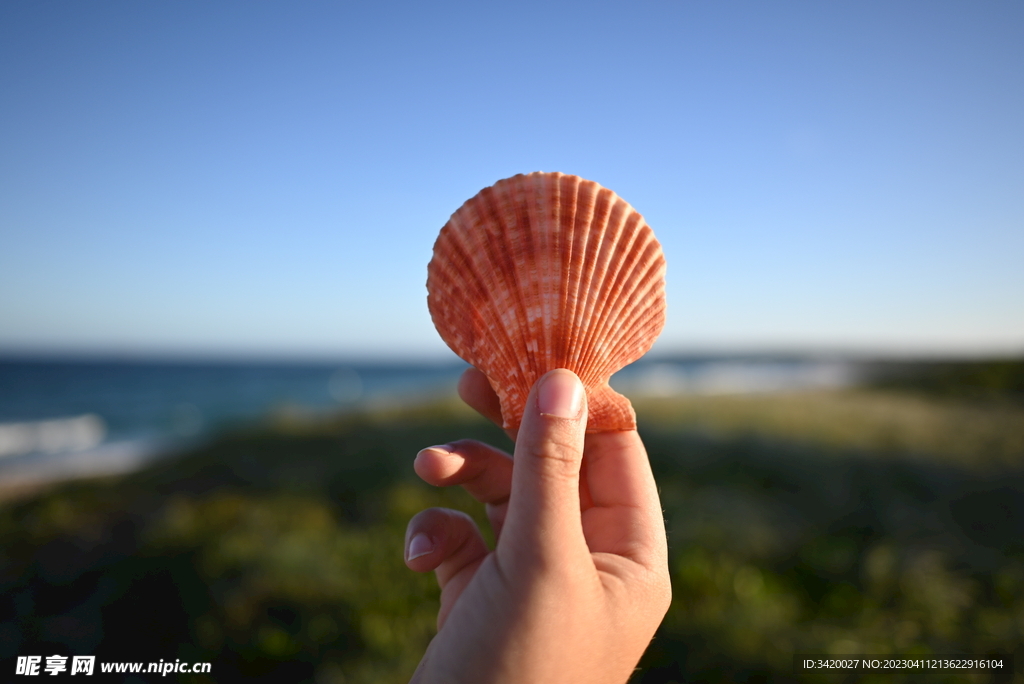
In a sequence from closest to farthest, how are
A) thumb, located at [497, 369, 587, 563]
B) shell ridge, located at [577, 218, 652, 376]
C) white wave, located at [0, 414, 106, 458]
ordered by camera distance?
thumb, located at [497, 369, 587, 563], shell ridge, located at [577, 218, 652, 376], white wave, located at [0, 414, 106, 458]

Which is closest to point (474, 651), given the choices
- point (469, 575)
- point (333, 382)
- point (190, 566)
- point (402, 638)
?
point (469, 575)

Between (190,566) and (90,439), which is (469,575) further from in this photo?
(90,439)

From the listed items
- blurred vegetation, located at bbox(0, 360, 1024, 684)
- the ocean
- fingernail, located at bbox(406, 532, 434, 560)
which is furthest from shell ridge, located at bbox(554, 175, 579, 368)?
the ocean

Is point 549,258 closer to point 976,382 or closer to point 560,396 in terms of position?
point 560,396

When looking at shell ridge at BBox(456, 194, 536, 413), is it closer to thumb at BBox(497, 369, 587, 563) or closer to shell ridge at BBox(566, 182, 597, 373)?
shell ridge at BBox(566, 182, 597, 373)

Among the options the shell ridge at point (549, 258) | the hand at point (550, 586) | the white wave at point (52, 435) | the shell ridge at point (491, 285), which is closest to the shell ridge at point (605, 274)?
the shell ridge at point (549, 258)

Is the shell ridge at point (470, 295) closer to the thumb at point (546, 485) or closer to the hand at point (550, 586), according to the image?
the hand at point (550, 586)
